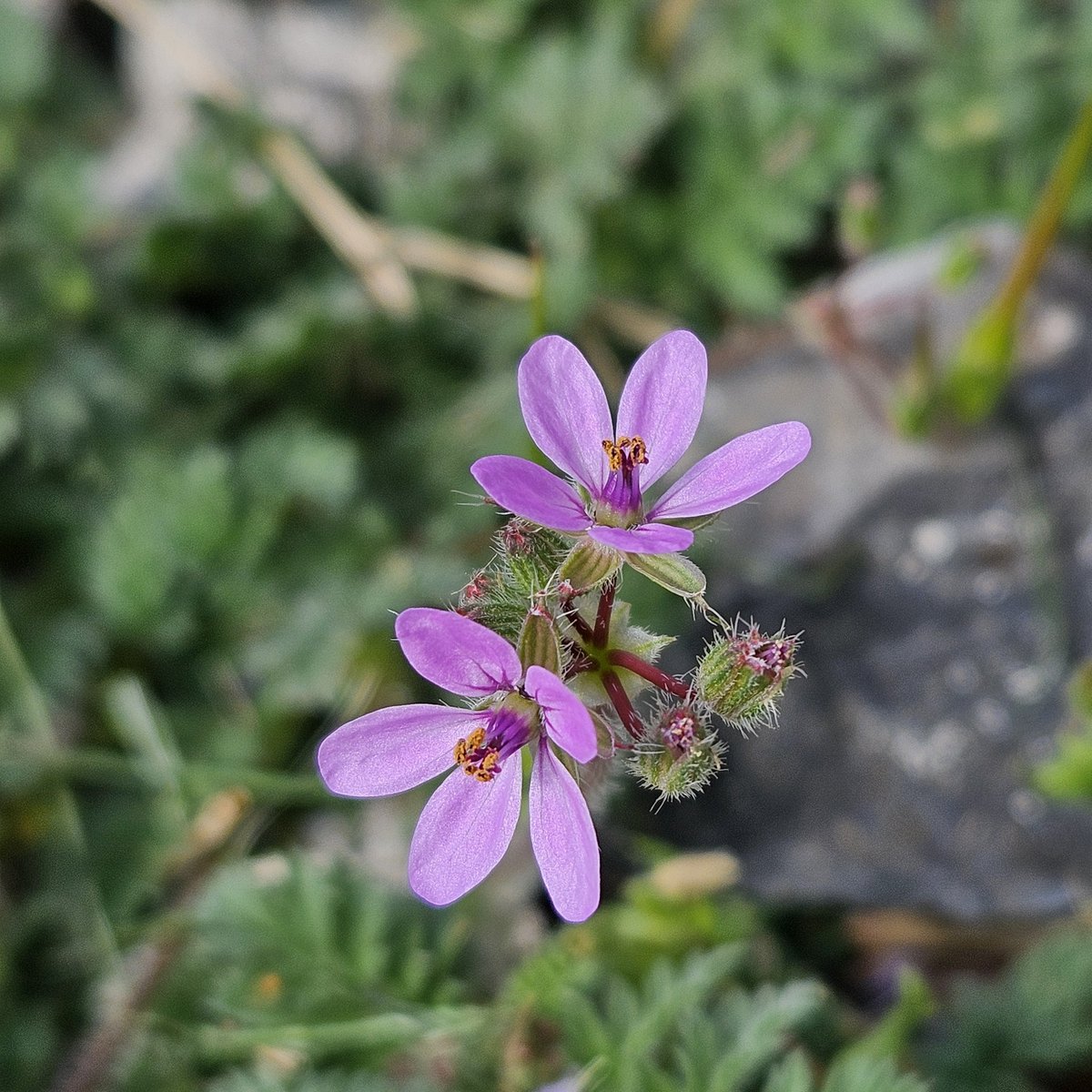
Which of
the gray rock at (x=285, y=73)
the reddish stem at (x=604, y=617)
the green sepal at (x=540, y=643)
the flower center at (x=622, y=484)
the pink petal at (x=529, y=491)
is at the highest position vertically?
the gray rock at (x=285, y=73)

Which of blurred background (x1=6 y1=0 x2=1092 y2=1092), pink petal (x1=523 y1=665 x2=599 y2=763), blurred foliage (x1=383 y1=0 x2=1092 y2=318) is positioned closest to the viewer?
pink petal (x1=523 y1=665 x2=599 y2=763)

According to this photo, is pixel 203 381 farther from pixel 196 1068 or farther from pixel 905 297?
pixel 905 297

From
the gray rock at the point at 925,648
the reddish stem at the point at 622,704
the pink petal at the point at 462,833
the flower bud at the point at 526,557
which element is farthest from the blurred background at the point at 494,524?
the flower bud at the point at 526,557

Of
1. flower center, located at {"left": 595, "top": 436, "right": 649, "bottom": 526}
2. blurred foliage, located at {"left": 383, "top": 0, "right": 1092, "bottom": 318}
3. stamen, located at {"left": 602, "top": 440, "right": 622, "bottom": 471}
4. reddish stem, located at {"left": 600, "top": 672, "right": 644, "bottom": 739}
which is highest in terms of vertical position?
blurred foliage, located at {"left": 383, "top": 0, "right": 1092, "bottom": 318}

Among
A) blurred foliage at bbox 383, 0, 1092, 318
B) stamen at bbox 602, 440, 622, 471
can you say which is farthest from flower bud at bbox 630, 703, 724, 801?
blurred foliage at bbox 383, 0, 1092, 318

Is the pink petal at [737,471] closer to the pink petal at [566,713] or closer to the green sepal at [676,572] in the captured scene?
the green sepal at [676,572]

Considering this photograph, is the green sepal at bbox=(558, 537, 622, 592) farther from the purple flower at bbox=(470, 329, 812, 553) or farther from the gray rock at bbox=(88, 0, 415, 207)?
the gray rock at bbox=(88, 0, 415, 207)

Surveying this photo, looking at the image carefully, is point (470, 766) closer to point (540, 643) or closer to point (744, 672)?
point (540, 643)
